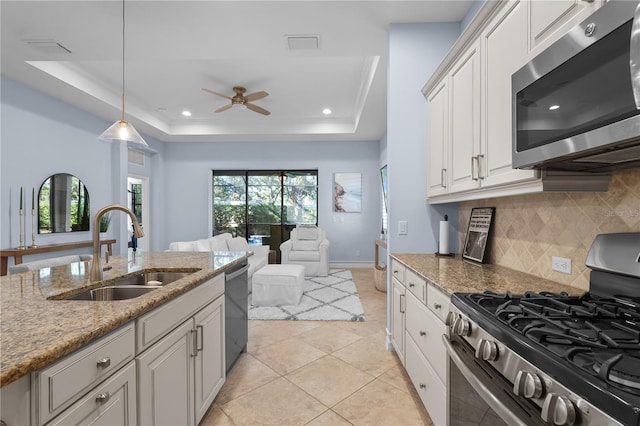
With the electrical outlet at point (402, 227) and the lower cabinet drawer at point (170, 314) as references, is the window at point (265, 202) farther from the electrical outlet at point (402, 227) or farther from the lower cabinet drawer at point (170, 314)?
the lower cabinet drawer at point (170, 314)

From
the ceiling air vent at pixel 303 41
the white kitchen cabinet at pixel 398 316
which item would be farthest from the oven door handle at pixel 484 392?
the ceiling air vent at pixel 303 41

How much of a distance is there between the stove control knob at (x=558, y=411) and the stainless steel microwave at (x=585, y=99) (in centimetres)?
69

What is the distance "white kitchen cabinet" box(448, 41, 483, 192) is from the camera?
174 cm

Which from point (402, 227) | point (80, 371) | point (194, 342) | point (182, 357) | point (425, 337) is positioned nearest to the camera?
point (80, 371)

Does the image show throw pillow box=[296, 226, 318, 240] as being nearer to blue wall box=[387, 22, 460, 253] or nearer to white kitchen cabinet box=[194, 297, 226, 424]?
blue wall box=[387, 22, 460, 253]

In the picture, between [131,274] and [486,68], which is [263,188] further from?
[486,68]

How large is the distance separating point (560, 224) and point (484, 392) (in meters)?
1.06

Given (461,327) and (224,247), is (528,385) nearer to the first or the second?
(461,327)

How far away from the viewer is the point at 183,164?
22.7 ft

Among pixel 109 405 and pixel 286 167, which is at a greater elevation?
pixel 286 167

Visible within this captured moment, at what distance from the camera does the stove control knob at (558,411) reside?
62cm

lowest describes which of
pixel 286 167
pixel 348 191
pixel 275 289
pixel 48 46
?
pixel 275 289

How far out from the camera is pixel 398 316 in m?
2.32

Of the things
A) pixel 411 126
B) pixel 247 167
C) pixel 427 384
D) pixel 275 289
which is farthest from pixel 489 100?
pixel 247 167
